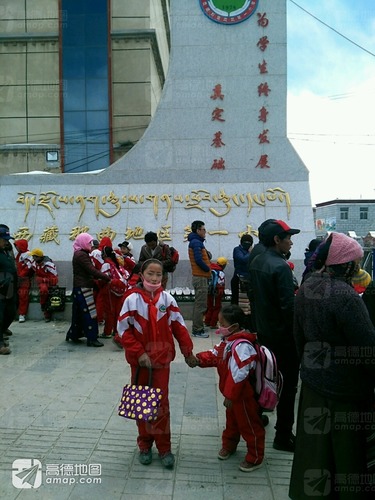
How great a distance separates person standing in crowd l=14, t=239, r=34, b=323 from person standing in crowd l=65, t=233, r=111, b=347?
5.94 ft

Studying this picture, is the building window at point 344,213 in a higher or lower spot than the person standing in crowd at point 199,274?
higher

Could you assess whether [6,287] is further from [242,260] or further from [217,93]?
[217,93]

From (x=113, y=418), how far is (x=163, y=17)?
21.8 m

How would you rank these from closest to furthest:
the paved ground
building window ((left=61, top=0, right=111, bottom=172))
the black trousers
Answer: the paved ground < the black trousers < building window ((left=61, top=0, right=111, bottom=172))

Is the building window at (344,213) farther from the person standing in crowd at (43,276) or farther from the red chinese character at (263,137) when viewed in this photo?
the person standing in crowd at (43,276)

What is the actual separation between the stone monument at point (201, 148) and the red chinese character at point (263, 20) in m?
0.03

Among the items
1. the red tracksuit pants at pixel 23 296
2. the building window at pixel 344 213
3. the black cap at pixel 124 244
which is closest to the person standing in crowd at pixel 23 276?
the red tracksuit pants at pixel 23 296

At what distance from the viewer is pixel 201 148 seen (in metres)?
9.04

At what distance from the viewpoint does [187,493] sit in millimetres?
2635

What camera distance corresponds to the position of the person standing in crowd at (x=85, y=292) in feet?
19.5

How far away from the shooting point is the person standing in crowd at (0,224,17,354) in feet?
18.4

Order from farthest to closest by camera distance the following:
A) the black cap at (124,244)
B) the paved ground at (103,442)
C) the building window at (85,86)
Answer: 1. the building window at (85,86)
2. the black cap at (124,244)
3. the paved ground at (103,442)

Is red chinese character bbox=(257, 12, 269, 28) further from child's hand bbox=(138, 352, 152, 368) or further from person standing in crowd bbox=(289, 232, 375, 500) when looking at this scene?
child's hand bbox=(138, 352, 152, 368)

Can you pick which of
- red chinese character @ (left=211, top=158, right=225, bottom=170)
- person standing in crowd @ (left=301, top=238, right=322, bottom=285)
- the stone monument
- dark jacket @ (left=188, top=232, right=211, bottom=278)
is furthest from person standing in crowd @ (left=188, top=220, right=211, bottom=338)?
red chinese character @ (left=211, top=158, right=225, bottom=170)
